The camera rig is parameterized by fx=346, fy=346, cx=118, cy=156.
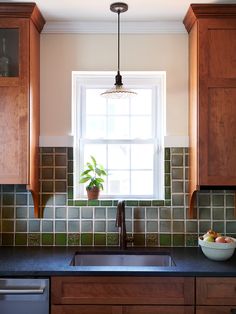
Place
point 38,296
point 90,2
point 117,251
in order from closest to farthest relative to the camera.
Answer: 1. point 38,296
2. point 90,2
3. point 117,251

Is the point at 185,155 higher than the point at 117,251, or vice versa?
the point at 185,155

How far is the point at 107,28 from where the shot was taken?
2.54 m

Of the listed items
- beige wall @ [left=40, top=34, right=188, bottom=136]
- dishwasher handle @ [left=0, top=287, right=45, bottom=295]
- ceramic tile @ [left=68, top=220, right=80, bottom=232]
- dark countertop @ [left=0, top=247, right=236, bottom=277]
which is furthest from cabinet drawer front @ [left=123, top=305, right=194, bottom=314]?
beige wall @ [left=40, top=34, right=188, bottom=136]

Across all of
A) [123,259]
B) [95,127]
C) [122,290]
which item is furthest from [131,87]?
[122,290]

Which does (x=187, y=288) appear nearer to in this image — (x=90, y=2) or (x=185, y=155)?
(x=185, y=155)

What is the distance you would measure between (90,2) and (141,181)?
4.28 feet

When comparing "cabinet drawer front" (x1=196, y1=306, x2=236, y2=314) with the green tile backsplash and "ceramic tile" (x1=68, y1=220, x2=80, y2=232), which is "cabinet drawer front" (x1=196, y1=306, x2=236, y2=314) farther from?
"ceramic tile" (x1=68, y1=220, x2=80, y2=232)

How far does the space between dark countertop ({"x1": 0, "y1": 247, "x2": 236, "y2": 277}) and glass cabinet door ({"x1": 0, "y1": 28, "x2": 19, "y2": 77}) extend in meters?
1.19

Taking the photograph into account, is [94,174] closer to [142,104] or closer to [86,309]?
[142,104]

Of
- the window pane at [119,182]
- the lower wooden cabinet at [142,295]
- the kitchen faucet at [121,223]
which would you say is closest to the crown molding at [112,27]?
the window pane at [119,182]

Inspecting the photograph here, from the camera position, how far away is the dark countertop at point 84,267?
1955 mm

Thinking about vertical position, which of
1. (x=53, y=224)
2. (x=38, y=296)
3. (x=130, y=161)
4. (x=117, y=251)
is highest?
(x=130, y=161)

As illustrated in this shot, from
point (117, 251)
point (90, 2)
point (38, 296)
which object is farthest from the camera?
point (117, 251)

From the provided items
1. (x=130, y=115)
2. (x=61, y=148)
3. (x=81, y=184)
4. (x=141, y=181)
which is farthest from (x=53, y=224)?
(x=130, y=115)
